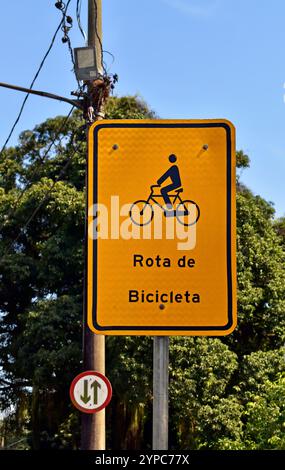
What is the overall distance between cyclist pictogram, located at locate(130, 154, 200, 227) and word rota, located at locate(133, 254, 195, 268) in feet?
0.47

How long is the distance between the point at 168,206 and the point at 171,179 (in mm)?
124

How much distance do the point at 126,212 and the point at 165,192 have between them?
187mm

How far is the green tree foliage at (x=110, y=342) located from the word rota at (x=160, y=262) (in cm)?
1428

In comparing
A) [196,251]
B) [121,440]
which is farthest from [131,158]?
[121,440]

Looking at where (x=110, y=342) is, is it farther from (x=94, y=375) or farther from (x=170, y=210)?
(x=170, y=210)

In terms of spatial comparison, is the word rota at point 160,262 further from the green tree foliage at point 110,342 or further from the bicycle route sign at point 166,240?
the green tree foliage at point 110,342

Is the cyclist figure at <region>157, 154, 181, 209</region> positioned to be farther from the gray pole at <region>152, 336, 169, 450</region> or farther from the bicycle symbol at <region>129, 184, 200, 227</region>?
the gray pole at <region>152, 336, 169, 450</region>

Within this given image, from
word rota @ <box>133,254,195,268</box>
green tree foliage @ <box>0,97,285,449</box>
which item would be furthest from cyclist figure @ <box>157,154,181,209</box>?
green tree foliage @ <box>0,97,285,449</box>

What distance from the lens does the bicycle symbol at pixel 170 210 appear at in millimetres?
3553

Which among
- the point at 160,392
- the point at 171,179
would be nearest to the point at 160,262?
the point at 171,179

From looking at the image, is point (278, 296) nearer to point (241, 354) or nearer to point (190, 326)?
point (241, 354)

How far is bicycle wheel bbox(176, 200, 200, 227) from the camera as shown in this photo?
356 cm

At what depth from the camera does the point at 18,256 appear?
22594 millimetres

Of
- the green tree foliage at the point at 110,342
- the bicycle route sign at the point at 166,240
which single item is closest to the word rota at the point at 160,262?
the bicycle route sign at the point at 166,240
